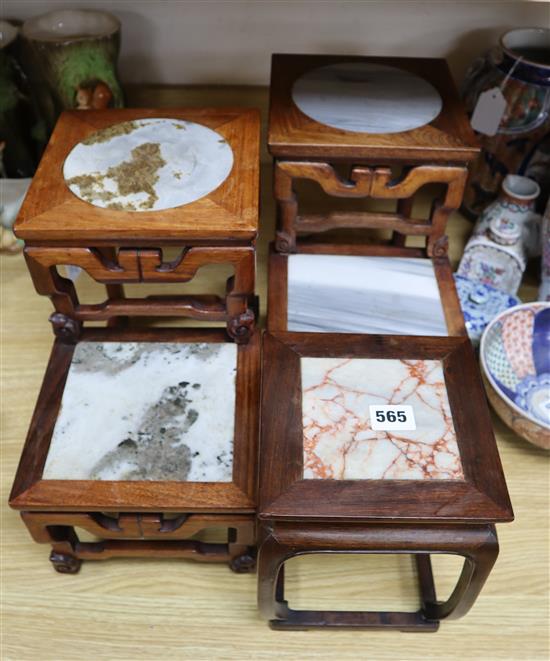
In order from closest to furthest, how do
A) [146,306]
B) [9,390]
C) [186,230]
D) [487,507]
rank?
1. [487,507]
2. [186,230]
3. [146,306]
4. [9,390]

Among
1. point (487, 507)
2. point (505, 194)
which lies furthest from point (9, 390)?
point (505, 194)

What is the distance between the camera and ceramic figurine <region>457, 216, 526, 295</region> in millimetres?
1402

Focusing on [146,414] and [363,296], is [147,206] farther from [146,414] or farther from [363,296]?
[363,296]

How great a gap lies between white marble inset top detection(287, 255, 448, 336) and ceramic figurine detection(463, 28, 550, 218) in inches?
13.5

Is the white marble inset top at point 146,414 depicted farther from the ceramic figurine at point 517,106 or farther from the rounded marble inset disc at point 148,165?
the ceramic figurine at point 517,106

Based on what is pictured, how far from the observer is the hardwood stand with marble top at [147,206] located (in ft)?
3.25

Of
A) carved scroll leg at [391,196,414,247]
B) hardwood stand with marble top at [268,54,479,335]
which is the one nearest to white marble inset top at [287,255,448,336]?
hardwood stand with marble top at [268,54,479,335]

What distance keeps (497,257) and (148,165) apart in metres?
0.76

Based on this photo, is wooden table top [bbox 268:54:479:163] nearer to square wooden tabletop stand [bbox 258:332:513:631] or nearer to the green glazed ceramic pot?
square wooden tabletop stand [bbox 258:332:513:631]

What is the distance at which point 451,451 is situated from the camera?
2.95 feet

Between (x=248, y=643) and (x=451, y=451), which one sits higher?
(x=451, y=451)

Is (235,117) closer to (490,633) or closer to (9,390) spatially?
(9,390)

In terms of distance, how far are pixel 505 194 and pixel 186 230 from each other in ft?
2.45

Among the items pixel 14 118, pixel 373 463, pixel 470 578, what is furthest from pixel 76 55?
pixel 470 578
